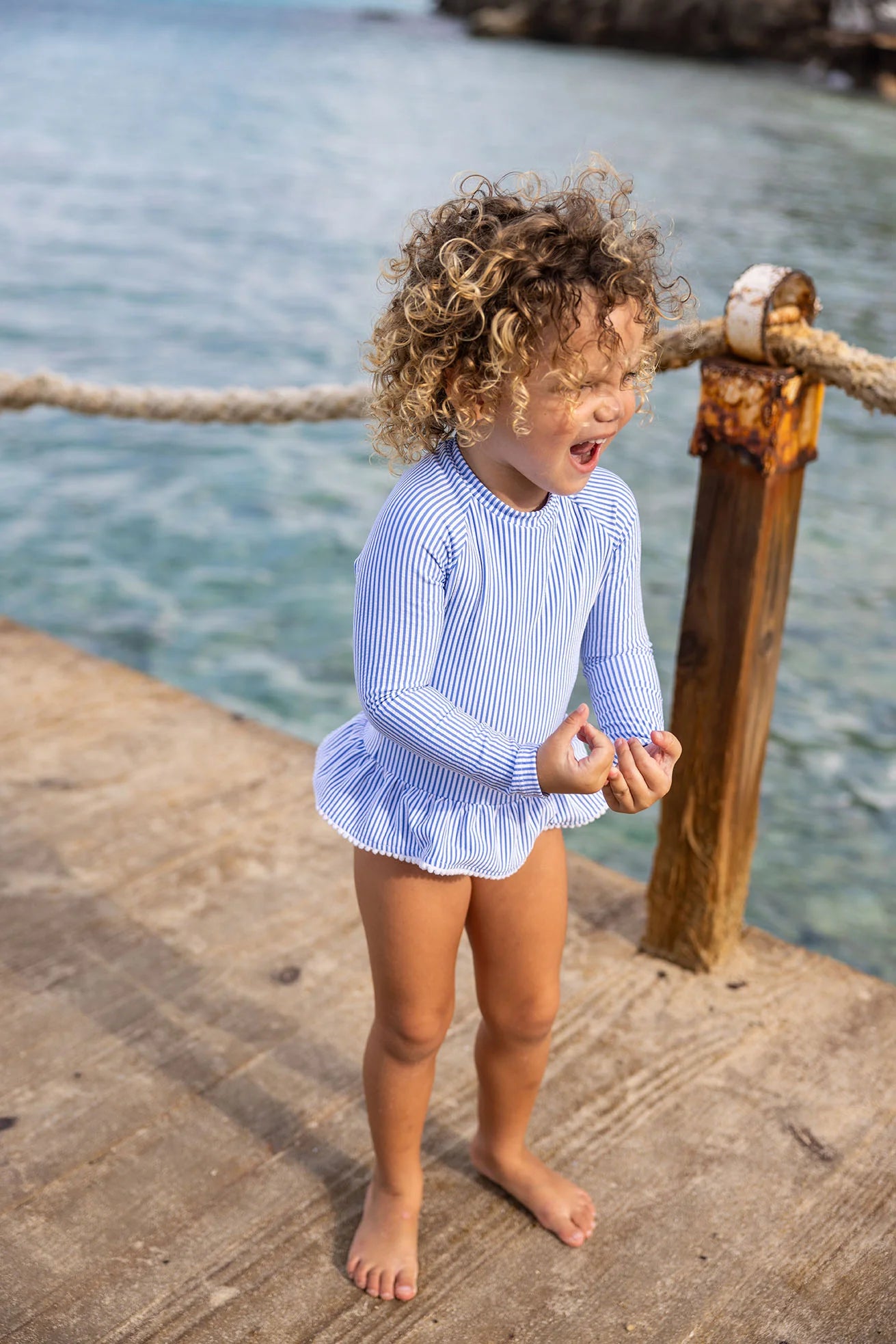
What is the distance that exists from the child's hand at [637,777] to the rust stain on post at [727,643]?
28.2 inches

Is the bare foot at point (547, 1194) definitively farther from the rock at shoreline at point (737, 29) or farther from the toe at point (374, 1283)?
the rock at shoreline at point (737, 29)

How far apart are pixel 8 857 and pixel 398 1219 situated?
1.21m

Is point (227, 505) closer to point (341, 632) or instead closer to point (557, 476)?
point (341, 632)

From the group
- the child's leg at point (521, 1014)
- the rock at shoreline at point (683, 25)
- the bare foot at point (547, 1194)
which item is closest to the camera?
the child's leg at point (521, 1014)

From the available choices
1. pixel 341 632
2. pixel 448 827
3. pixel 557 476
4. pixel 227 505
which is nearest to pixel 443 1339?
pixel 448 827

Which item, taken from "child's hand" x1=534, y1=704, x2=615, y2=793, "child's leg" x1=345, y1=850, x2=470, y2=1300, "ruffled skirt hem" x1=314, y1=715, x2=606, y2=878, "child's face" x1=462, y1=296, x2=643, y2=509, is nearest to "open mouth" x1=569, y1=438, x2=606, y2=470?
"child's face" x1=462, y1=296, x2=643, y2=509

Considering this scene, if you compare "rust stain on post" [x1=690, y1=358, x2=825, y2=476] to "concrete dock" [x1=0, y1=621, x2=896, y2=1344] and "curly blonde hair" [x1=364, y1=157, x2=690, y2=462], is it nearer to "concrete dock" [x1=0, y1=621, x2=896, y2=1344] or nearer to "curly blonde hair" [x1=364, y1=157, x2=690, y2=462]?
"curly blonde hair" [x1=364, y1=157, x2=690, y2=462]

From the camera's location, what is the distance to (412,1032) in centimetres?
151

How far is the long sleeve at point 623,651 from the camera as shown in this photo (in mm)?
1448

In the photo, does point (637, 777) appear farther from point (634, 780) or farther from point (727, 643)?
point (727, 643)

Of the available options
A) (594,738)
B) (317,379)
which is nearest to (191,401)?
(594,738)

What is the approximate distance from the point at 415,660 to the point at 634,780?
25 centimetres

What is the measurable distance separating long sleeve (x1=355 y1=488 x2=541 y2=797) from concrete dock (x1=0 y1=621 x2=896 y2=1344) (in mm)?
757

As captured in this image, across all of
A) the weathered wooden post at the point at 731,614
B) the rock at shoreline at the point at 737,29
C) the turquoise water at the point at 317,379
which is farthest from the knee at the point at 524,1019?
the rock at shoreline at the point at 737,29
